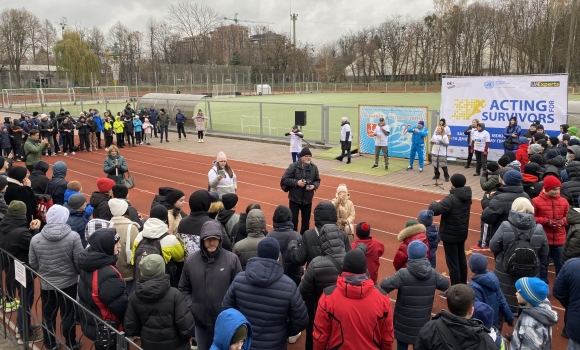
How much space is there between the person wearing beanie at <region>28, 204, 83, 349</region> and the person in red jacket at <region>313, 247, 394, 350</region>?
114 inches

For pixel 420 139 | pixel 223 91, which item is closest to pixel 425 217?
pixel 420 139

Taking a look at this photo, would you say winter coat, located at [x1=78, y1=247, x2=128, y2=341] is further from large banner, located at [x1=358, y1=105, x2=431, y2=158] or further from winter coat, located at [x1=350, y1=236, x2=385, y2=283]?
large banner, located at [x1=358, y1=105, x2=431, y2=158]

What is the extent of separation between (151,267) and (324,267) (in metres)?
1.56

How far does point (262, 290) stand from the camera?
3.79m

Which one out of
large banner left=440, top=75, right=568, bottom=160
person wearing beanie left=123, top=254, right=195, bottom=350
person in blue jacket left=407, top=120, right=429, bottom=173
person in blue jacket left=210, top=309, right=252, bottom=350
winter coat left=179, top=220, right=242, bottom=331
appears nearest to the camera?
person in blue jacket left=210, top=309, right=252, bottom=350

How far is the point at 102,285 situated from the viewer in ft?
14.0

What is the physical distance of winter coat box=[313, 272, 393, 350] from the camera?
3623 mm

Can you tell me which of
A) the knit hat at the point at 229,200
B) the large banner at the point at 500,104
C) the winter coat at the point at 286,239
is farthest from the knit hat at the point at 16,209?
the large banner at the point at 500,104

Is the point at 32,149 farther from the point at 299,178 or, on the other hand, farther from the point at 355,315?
the point at 355,315

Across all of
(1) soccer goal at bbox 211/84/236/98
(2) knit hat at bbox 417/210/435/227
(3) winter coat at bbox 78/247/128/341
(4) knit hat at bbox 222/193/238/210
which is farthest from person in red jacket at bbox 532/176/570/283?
(1) soccer goal at bbox 211/84/236/98

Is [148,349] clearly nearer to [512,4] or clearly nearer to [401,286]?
[401,286]

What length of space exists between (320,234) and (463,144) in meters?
13.3

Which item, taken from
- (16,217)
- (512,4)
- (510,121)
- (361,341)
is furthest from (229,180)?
(512,4)

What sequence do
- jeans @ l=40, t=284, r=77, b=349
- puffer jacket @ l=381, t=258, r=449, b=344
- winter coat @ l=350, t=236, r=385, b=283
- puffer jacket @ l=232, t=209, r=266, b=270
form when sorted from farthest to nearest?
winter coat @ l=350, t=236, r=385, b=283, jeans @ l=40, t=284, r=77, b=349, puffer jacket @ l=232, t=209, r=266, b=270, puffer jacket @ l=381, t=258, r=449, b=344
